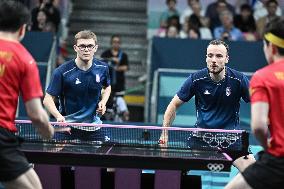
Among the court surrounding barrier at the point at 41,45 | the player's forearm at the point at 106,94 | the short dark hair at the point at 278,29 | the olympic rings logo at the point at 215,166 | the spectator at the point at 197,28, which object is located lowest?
the olympic rings logo at the point at 215,166

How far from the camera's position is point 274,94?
4.47 metres

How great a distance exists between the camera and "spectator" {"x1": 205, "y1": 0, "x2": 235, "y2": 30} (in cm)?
1387

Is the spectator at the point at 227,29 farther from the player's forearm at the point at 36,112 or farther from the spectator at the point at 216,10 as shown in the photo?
the player's forearm at the point at 36,112

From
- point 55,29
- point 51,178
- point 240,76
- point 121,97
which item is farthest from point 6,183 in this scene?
point 55,29

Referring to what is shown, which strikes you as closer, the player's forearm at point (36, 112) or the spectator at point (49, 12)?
the player's forearm at point (36, 112)

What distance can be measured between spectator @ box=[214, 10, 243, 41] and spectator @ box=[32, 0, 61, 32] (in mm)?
3361

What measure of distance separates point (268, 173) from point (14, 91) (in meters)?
1.93

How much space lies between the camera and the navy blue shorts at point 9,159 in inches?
182

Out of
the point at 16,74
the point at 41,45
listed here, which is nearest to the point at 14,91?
the point at 16,74

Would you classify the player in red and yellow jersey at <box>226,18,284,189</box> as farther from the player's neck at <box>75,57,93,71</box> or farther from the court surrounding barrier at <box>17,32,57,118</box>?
the court surrounding barrier at <box>17,32,57,118</box>

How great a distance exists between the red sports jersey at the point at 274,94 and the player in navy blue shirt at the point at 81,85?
2995mm

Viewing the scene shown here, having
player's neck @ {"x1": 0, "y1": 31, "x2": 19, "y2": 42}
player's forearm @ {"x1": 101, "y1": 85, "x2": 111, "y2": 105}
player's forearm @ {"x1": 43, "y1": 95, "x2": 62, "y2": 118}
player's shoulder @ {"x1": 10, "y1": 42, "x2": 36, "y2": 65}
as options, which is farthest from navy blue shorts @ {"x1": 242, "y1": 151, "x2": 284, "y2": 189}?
player's forearm @ {"x1": 101, "y1": 85, "x2": 111, "y2": 105}

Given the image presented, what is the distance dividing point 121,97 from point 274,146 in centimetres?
812

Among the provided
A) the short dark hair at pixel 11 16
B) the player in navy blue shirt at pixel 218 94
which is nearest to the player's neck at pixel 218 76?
the player in navy blue shirt at pixel 218 94
